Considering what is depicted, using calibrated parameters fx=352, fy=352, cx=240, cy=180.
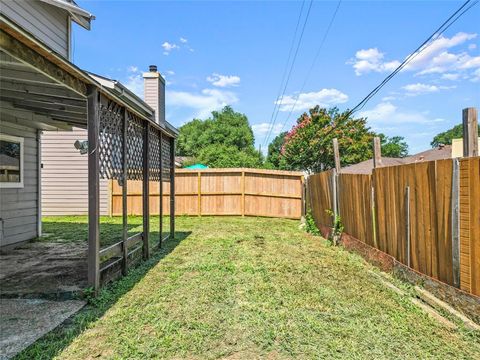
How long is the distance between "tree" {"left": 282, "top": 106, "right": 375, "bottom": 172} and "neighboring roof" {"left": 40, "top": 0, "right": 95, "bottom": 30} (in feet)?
49.3

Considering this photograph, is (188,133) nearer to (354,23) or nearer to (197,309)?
(354,23)

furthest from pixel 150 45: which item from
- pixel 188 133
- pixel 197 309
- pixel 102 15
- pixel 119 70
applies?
pixel 188 133

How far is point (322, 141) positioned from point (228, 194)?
33.6 feet

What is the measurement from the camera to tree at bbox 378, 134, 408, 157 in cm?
4180

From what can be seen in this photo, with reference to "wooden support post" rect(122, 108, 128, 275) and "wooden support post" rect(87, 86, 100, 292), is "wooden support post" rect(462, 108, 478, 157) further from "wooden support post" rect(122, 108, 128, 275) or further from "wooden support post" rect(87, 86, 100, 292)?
"wooden support post" rect(122, 108, 128, 275)

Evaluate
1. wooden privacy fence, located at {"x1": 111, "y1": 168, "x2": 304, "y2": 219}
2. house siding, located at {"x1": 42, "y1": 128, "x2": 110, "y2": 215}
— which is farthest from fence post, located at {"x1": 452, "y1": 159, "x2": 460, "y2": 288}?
house siding, located at {"x1": 42, "y1": 128, "x2": 110, "y2": 215}

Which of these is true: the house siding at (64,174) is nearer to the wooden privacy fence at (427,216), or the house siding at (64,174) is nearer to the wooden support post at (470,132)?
the wooden privacy fence at (427,216)

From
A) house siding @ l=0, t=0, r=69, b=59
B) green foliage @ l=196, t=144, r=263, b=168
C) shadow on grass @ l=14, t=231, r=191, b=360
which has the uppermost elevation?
house siding @ l=0, t=0, r=69, b=59

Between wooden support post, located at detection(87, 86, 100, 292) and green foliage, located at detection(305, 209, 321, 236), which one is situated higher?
wooden support post, located at detection(87, 86, 100, 292)

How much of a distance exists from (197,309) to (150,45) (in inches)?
540

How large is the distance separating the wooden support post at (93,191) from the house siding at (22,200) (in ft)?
10.1

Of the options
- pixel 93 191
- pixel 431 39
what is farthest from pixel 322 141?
pixel 93 191

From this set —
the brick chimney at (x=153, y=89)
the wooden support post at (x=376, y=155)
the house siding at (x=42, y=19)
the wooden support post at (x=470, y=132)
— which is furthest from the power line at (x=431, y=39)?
the brick chimney at (x=153, y=89)

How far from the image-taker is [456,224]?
3.22 m
